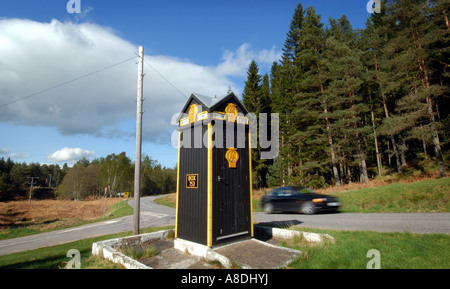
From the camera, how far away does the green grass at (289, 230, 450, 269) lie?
383 centimetres

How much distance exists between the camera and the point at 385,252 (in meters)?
4.43

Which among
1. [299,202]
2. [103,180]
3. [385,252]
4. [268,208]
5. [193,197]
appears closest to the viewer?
[385,252]

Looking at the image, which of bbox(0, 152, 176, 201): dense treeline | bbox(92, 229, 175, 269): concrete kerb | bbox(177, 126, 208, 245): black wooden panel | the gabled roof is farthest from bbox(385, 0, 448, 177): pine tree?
bbox(0, 152, 176, 201): dense treeline

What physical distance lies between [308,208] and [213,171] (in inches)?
302

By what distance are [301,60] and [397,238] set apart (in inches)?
995

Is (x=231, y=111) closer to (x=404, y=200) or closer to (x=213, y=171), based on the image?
(x=213, y=171)

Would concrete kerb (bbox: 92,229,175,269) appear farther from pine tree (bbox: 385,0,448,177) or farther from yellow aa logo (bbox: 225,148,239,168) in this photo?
pine tree (bbox: 385,0,448,177)

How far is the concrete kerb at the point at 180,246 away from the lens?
4.60 meters

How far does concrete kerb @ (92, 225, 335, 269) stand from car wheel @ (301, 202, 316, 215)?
4.88 meters

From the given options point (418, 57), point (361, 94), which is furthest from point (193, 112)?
point (361, 94)

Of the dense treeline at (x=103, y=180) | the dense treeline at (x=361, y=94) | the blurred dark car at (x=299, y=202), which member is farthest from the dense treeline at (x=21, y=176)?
the blurred dark car at (x=299, y=202)

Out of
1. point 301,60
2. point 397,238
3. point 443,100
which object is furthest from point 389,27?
point 397,238

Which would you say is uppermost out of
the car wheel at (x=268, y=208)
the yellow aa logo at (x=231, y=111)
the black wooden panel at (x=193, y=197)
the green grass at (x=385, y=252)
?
the yellow aa logo at (x=231, y=111)
